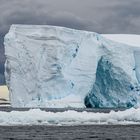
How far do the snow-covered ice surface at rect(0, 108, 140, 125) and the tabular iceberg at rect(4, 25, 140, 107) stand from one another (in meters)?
10.9

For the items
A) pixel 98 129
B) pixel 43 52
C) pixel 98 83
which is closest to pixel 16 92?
pixel 43 52

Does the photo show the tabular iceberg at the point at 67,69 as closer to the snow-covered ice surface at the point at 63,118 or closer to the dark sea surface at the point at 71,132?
the snow-covered ice surface at the point at 63,118

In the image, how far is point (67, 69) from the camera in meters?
38.7

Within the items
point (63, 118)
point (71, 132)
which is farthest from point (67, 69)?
point (71, 132)

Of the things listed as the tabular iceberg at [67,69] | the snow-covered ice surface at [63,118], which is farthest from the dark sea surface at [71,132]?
the tabular iceberg at [67,69]

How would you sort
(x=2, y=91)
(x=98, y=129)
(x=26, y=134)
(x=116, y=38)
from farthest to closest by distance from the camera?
1. (x=2, y=91)
2. (x=116, y=38)
3. (x=98, y=129)
4. (x=26, y=134)

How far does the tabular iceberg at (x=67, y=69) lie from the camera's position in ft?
124

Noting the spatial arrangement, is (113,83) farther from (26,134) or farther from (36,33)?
(26,134)

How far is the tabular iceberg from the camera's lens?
37.7 m

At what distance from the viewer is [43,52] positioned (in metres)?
39.0

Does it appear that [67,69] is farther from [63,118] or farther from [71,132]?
[71,132]

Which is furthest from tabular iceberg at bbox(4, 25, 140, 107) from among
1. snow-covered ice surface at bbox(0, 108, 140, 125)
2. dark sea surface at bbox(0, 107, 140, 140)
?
dark sea surface at bbox(0, 107, 140, 140)

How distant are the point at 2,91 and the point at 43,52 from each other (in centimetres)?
5231

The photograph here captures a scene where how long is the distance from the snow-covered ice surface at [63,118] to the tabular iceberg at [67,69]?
1088cm
